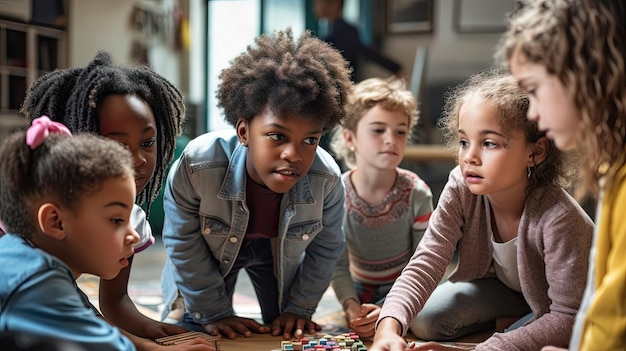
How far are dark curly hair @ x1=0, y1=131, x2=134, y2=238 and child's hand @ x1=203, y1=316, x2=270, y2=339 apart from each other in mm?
650

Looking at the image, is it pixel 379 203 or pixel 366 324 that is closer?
pixel 366 324

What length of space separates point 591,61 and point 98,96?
98cm

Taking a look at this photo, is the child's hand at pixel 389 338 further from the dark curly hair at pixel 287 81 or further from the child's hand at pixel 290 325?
the dark curly hair at pixel 287 81

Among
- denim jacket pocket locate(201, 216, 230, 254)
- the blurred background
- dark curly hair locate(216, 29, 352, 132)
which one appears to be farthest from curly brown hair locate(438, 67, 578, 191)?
the blurred background

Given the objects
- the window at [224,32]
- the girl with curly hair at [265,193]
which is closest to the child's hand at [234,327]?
the girl with curly hair at [265,193]

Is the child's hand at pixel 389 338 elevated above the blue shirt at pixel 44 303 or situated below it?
below

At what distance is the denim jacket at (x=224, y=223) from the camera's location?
1644 millimetres

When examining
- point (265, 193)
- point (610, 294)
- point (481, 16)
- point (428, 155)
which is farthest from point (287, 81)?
point (481, 16)

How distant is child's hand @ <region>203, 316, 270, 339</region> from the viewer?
1.64 metres

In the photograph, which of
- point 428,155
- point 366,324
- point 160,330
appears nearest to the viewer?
point 160,330

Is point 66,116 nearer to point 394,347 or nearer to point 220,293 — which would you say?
point 220,293

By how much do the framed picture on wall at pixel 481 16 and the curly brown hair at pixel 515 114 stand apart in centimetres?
296

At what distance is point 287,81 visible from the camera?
152cm

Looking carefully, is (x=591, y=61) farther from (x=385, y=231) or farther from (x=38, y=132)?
(x=385, y=231)
